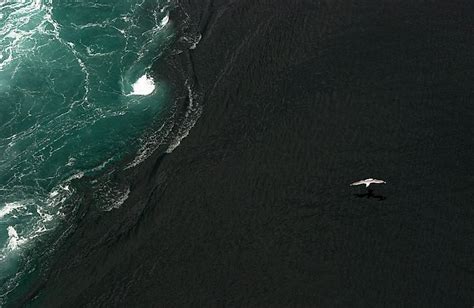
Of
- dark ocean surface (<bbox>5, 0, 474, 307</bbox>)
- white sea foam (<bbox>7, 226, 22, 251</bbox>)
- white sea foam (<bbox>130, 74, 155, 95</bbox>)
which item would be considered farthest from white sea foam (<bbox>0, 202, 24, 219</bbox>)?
white sea foam (<bbox>130, 74, 155, 95</bbox>)

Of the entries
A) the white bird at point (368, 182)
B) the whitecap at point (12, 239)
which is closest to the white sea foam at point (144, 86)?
the whitecap at point (12, 239)

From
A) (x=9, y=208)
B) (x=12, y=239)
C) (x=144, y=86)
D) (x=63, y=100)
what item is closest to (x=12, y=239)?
(x=12, y=239)

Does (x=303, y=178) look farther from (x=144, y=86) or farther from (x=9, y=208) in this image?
(x=9, y=208)

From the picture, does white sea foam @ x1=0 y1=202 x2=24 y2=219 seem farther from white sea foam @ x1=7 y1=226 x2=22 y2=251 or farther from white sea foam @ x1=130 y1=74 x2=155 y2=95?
white sea foam @ x1=130 y1=74 x2=155 y2=95

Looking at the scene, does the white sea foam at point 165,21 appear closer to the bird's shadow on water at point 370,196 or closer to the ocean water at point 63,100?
the ocean water at point 63,100

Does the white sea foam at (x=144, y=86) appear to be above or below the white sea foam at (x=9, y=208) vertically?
above

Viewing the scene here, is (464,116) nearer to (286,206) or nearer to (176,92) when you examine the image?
(286,206)
